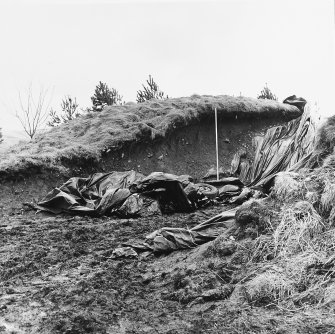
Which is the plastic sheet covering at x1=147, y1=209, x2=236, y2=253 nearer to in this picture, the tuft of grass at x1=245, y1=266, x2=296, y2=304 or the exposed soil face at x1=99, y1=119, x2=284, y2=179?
the tuft of grass at x1=245, y1=266, x2=296, y2=304

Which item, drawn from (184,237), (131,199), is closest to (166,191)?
(131,199)

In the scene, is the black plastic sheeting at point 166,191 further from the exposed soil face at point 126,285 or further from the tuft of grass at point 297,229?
the tuft of grass at point 297,229

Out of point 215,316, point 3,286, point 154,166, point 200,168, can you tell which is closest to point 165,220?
point 3,286

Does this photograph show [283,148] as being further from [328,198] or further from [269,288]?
[269,288]

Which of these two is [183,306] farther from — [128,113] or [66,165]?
[128,113]

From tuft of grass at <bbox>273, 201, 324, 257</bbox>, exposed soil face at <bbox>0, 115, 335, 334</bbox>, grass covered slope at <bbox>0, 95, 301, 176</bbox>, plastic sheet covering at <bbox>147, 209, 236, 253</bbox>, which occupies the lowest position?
exposed soil face at <bbox>0, 115, 335, 334</bbox>

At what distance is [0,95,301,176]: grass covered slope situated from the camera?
9.55 m

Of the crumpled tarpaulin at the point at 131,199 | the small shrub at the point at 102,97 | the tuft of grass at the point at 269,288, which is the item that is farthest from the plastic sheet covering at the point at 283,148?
the small shrub at the point at 102,97

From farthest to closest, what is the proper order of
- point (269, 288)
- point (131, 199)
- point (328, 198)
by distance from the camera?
point (131, 199)
point (328, 198)
point (269, 288)

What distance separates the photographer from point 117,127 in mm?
11453

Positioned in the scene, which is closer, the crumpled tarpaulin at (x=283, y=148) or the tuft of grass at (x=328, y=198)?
the tuft of grass at (x=328, y=198)

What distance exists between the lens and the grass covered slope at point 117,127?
31.3ft

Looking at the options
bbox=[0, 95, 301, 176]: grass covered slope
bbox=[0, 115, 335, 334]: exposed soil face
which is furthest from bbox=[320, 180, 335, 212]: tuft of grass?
bbox=[0, 95, 301, 176]: grass covered slope

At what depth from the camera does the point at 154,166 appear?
1141 cm
